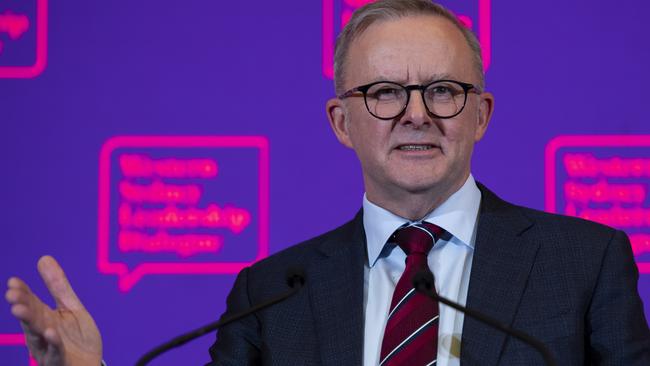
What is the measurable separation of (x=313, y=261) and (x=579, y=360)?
1.51ft

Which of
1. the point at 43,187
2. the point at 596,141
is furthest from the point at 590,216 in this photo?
the point at 43,187

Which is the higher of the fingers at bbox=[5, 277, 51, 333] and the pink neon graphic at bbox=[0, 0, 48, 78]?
the pink neon graphic at bbox=[0, 0, 48, 78]

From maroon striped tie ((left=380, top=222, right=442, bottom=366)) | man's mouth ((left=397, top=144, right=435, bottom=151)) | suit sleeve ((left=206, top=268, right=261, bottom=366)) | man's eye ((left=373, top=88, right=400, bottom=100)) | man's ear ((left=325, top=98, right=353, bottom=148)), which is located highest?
man's eye ((left=373, top=88, right=400, bottom=100))

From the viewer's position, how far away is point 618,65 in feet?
6.93

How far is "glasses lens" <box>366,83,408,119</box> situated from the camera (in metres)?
1.55

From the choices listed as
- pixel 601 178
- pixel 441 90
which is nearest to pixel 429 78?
pixel 441 90

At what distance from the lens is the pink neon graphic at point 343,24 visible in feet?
6.98

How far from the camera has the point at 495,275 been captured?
150cm

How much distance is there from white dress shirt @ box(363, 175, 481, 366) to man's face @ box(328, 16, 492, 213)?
0.03 meters

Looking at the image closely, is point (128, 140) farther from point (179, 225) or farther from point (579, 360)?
point (579, 360)

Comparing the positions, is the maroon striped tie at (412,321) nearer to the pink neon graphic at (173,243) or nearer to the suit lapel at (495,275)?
the suit lapel at (495,275)

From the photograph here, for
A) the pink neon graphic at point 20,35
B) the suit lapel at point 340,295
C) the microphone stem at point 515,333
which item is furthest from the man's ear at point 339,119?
the pink neon graphic at point 20,35

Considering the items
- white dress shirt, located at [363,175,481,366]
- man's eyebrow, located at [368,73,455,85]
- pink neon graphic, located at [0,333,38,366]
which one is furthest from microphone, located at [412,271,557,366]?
pink neon graphic, located at [0,333,38,366]

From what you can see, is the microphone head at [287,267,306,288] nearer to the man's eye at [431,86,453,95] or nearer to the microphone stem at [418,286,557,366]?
the microphone stem at [418,286,557,366]
